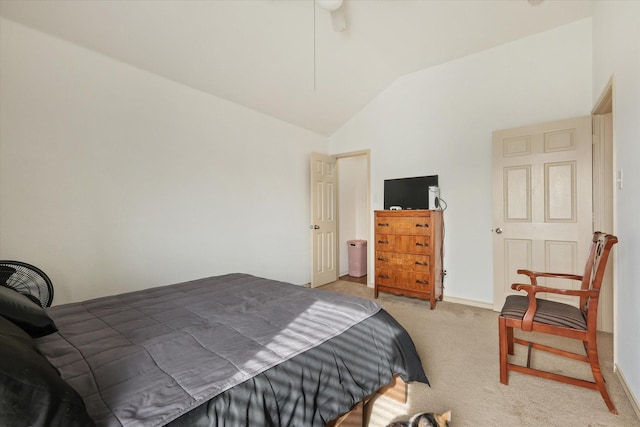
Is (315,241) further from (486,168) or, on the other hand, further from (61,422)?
(61,422)

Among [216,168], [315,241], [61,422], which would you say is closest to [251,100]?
[216,168]

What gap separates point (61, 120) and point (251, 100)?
1852 mm

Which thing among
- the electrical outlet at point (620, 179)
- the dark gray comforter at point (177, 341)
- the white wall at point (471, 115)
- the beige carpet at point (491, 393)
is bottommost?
the beige carpet at point (491, 393)

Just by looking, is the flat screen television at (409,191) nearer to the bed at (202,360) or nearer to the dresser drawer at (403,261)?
the dresser drawer at (403,261)

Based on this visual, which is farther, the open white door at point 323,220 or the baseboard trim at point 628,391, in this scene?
the open white door at point 323,220

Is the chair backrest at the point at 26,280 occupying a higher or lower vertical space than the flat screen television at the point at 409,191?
lower

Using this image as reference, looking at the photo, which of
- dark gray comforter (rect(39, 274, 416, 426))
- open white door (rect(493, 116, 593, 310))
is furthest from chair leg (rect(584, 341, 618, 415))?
open white door (rect(493, 116, 593, 310))

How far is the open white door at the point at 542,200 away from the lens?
9.25 feet

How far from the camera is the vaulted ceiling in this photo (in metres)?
2.25

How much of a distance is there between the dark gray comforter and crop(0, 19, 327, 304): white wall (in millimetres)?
835

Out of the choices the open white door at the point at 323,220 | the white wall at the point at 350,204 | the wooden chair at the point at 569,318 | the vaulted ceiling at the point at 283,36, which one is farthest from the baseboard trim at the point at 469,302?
the vaulted ceiling at the point at 283,36

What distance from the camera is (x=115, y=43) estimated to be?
2.38m

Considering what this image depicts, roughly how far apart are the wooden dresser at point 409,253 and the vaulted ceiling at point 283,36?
1.94 metres

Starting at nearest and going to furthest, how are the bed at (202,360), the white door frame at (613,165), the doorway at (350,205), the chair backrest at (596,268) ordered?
the bed at (202,360), the chair backrest at (596,268), the white door frame at (613,165), the doorway at (350,205)
